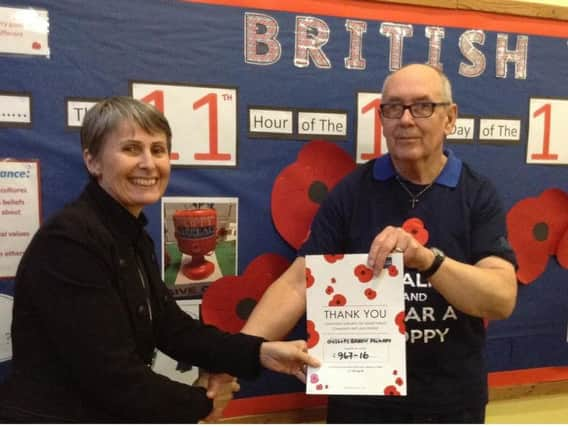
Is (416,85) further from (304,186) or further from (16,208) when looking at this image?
(16,208)

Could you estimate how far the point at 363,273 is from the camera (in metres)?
1.15

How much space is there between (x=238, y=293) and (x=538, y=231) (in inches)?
42.8

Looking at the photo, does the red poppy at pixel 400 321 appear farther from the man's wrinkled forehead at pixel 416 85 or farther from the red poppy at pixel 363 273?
the man's wrinkled forehead at pixel 416 85

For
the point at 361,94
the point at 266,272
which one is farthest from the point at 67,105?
the point at 361,94

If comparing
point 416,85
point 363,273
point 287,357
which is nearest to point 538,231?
point 416,85

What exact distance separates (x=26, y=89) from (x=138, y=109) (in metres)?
0.49

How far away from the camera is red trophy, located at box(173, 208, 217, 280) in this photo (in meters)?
1.51

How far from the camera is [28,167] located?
4.54ft

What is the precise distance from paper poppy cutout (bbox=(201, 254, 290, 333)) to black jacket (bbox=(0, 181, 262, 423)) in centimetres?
46

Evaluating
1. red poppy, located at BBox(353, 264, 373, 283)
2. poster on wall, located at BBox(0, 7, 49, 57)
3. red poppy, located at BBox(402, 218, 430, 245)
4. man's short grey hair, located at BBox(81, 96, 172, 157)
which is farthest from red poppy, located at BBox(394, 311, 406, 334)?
poster on wall, located at BBox(0, 7, 49, 57)

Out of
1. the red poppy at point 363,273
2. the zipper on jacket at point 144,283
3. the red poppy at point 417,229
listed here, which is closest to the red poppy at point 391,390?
the red poppy at point 363,273

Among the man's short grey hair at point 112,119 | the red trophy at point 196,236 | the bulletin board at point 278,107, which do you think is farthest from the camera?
the red trophy at point 196,236

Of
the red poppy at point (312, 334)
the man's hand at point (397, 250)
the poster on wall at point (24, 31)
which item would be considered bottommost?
the red poppy at point (312, 334)

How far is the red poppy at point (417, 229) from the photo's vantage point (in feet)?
4.28
